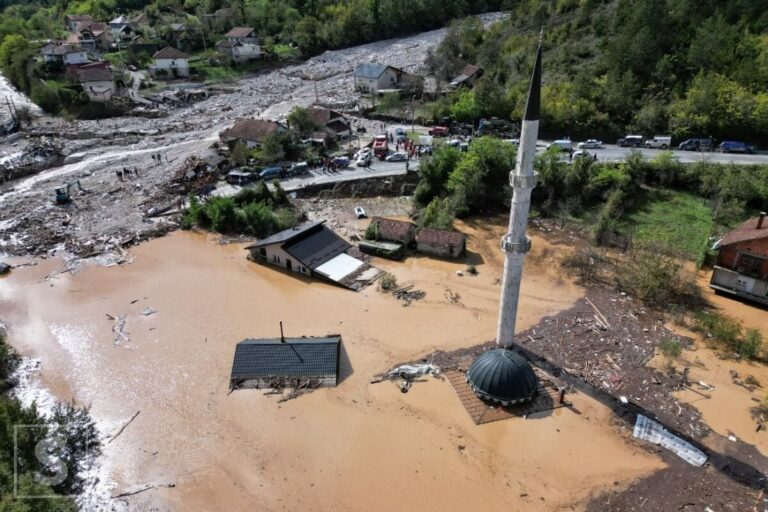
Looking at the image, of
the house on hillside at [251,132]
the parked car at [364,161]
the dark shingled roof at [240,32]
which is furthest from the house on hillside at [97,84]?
the parked car at [364,161]

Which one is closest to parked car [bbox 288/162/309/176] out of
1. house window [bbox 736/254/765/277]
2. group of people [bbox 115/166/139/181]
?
group of people [bbox 115/166/139/181]

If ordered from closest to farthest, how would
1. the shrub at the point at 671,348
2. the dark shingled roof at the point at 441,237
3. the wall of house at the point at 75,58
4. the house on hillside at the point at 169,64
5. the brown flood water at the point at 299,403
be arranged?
the brown flood water at the point at 299,403, the shrub at the point at 671,348, the dark shingled roof at the point at 441,237, the wall of house at the point at 75,58, the house on hillside at the point at 169,64

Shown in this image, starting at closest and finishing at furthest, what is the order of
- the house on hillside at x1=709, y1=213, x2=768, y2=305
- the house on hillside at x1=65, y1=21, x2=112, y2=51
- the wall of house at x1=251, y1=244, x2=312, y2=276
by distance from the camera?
the house on hillside at x1=709, y1=213, x2=768, y2=305
the wall of house at x1=251, y1=244, x2=312, y2=276
the house on hillside at x1=65, y1=21, x2=112, y2=51

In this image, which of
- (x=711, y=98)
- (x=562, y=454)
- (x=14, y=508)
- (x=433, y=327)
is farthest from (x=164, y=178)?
(x=711, y=98)

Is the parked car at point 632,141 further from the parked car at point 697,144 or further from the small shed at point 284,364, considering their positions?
the small shed at point 284,364

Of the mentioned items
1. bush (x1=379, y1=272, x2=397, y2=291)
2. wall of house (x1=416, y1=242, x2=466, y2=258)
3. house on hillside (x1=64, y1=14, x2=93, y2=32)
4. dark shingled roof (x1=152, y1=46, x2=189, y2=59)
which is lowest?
bush (x1=379, y1=272, x2=397, y2=291)

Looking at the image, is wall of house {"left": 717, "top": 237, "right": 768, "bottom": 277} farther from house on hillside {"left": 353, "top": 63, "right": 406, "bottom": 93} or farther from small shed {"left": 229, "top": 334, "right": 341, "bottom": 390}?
house on hillside {"left": 353, "top": 63, "right": 406, "bottom": 93}
